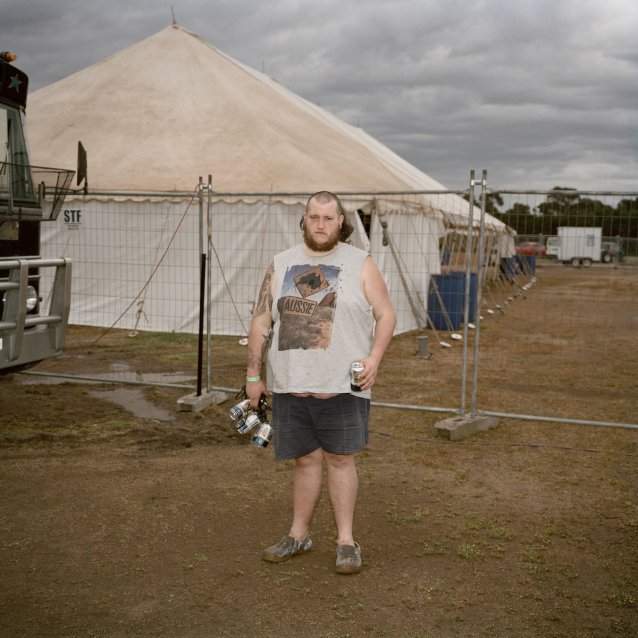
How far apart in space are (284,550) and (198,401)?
12.2 feet

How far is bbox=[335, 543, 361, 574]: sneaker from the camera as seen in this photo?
4.21 meters

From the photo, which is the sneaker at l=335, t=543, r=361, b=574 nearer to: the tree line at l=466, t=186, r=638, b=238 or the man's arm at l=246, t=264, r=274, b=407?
the man's arm at l=246, t=264, r=274, b=407

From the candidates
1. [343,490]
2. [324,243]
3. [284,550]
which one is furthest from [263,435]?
[324,243]

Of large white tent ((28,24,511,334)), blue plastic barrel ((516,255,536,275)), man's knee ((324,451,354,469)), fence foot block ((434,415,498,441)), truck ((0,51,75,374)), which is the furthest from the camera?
blue plastic barrel ((516,255,536,275))

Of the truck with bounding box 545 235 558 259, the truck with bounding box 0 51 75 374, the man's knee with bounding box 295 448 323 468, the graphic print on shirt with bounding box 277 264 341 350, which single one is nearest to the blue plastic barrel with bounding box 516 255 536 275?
the truck with bounding box 545 235 558 259

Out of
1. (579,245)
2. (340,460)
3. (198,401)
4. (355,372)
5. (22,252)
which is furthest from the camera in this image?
(198,401)

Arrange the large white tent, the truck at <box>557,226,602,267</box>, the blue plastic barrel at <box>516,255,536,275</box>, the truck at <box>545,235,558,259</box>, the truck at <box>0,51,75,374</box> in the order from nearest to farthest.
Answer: the truck at <box>0,51,75,374</box>
the truck at <box>557,226,602,267</box>
the truck at <box>545,235,558,259</box>
the large white tent
the blue plastic barrel at <box>516,255,536,275</box>

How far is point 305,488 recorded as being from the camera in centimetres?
441

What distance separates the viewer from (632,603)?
3.93 metres

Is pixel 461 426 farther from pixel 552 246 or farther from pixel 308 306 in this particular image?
pixel 308 306

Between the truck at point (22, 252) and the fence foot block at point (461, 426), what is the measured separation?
A: 11.2 ft

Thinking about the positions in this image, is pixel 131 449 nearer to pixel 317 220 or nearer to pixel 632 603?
pixel 317 220

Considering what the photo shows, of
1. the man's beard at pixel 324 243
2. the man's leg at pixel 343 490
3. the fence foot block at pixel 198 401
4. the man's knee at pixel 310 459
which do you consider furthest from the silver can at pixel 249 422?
the fence foot block at pixel 198 401

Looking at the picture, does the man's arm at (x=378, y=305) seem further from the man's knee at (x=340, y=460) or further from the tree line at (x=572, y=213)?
the tree line at (x=572, y=213)
